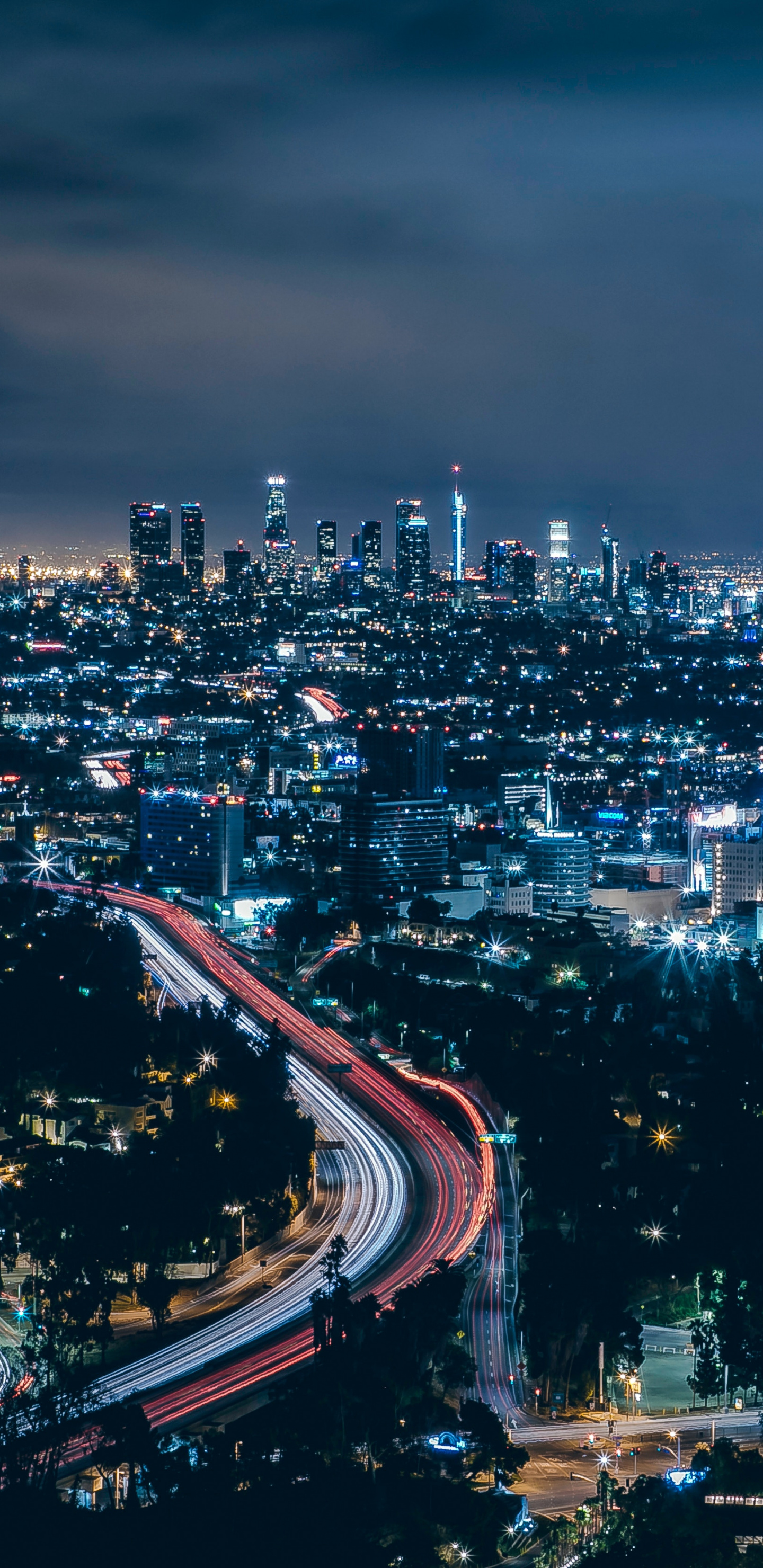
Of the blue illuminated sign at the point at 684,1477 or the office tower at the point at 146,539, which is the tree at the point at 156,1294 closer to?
the blue illuminated sign at the point at 684,1477

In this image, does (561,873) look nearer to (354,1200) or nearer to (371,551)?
(354,1200)

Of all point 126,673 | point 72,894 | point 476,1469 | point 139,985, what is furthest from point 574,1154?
point 126,673

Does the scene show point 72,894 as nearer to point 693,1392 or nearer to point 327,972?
point 327,972

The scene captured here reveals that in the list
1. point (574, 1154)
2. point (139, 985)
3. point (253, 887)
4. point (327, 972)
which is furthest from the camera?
point (253, 887)

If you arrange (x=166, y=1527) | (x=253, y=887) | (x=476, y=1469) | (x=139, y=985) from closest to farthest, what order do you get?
(x=166, y=1527)
(x=476, y=1469)
(x=139, y=985)
(x=253, y=887)

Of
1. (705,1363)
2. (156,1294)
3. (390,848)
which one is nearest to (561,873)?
(390,848)

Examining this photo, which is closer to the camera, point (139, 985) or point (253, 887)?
point (139, 985)

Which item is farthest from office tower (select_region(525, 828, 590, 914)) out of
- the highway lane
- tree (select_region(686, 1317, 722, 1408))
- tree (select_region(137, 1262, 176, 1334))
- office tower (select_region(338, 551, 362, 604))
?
office tower (select_region(338, 551, 362, 604))
